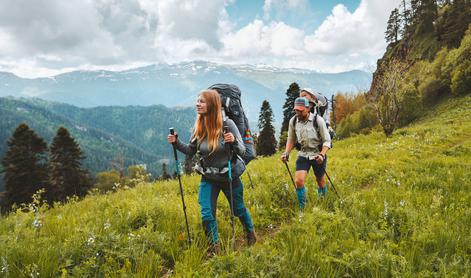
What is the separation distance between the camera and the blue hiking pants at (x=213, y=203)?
4.57 metres

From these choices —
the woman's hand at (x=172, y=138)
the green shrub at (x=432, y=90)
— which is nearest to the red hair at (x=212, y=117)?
the woman's hand at (x=172, y=138)

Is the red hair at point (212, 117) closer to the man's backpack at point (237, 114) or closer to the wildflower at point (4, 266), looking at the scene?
the man's backpack at point (237, 114)

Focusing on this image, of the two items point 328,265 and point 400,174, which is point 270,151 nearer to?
point 400,174

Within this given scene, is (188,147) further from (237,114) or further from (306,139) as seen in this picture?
(306,139)

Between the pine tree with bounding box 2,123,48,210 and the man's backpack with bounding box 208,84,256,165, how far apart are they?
123 feet

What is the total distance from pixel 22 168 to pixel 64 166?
5567 mm

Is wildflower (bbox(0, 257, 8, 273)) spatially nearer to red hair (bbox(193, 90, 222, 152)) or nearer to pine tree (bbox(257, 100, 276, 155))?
red hair (bbox(193, 90, 222, 152))

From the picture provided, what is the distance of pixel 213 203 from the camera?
4777mm

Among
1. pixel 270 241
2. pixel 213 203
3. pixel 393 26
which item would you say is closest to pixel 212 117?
pixel 213 203

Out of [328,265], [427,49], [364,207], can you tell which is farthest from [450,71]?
[328,265]

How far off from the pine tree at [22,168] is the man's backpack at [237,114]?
37497 mm

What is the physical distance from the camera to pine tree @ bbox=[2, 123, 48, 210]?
1345 inches

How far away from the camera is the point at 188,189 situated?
29.6 feet

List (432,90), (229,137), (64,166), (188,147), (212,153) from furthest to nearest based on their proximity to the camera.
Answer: (432,90), (64,166), (188,147), (212,153), (229,137)
